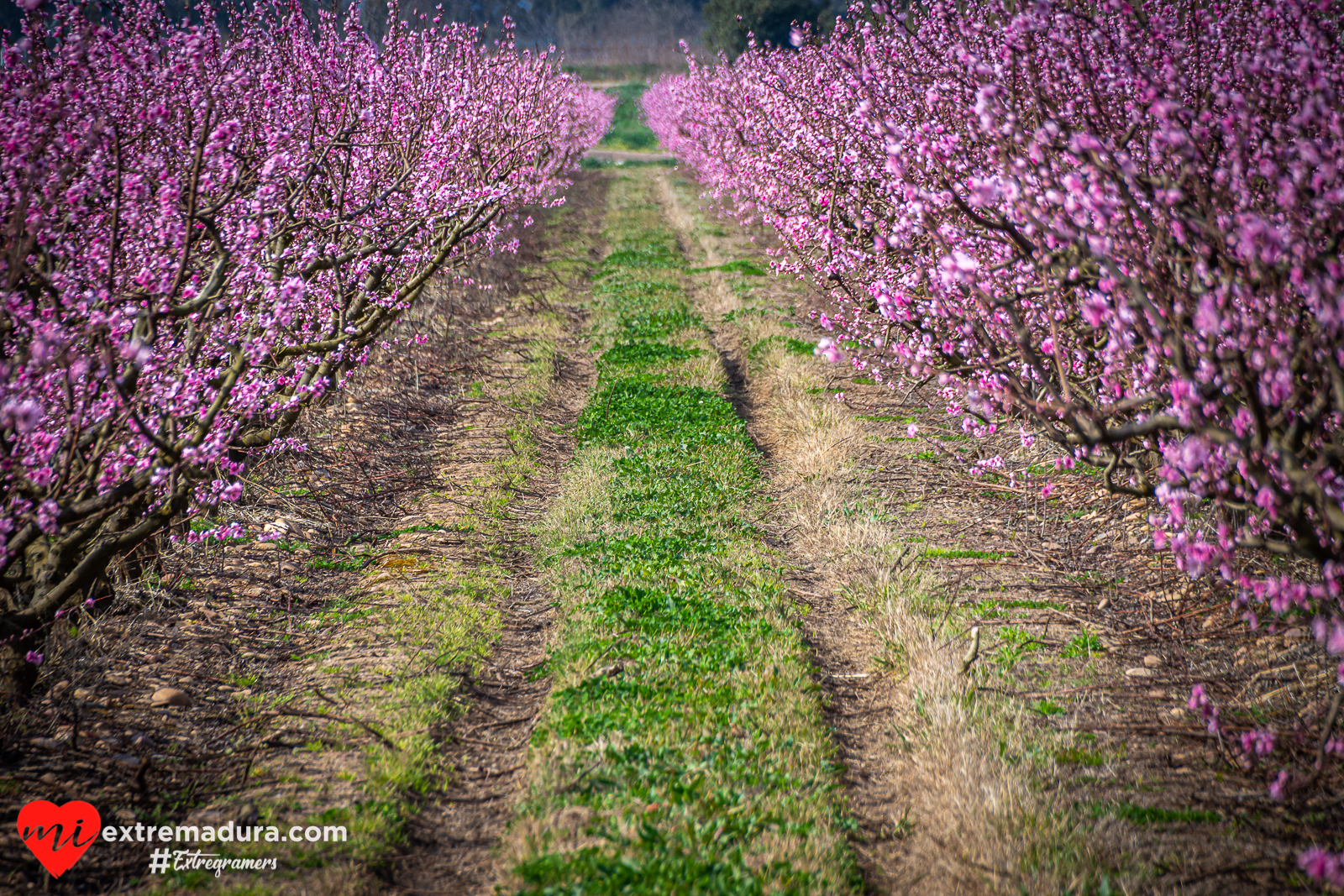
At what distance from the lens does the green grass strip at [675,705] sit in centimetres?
343

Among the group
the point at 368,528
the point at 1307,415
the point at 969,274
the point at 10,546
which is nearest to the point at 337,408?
the point at 368,528

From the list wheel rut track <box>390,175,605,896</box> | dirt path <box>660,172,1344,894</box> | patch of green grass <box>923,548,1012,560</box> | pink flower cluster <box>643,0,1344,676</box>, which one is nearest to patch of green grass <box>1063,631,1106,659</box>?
dirt path <box>660,172,1344,894</box>

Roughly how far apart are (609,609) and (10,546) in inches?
132

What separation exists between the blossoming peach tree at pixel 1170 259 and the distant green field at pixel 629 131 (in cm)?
4685

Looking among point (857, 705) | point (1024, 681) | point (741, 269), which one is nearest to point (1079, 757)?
point (1024, 681)

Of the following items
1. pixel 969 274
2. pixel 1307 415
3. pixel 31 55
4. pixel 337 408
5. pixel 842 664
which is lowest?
pixel 842 664

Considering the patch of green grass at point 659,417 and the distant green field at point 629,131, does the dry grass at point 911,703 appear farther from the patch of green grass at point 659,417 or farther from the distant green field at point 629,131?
the distant green field at point 629,131

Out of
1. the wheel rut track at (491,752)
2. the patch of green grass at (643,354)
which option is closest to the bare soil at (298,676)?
the wheel rut track at (491,752)

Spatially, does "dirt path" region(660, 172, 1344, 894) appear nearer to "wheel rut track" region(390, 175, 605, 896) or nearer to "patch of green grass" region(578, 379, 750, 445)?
"patch of green grass" region(578, 379, 750, 445)

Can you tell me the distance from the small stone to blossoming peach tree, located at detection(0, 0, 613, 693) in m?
0.66

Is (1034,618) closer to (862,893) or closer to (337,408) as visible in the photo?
(862,893)

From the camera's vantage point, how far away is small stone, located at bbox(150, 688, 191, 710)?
4547mm

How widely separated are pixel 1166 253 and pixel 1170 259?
0.06 metres

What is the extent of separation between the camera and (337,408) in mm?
8828
